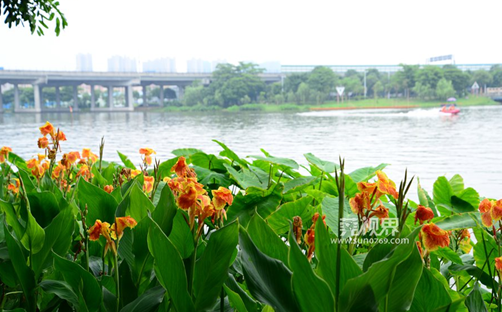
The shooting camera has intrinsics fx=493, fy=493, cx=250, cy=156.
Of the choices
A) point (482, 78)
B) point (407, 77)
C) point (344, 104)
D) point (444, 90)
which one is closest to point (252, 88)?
point (344, 104)

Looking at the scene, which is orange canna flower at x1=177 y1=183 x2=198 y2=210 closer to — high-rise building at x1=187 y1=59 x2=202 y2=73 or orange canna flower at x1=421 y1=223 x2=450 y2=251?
orange canna flower at x1=421 y1=223 x2=450 y2=251

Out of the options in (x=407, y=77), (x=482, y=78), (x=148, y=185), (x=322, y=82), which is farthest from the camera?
(x=482, y=78)

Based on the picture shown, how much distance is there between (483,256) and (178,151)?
31.2 inches

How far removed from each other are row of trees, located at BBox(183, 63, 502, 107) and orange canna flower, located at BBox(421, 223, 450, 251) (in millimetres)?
40881

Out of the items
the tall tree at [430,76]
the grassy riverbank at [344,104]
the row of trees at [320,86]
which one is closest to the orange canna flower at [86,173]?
→ the grassy riverbank at [344,104]

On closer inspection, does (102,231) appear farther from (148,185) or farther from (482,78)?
(482,78)

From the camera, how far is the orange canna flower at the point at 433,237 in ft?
1.72

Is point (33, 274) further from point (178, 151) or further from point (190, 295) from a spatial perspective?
point (178, 151)

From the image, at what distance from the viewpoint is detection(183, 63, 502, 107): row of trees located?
42031 mm

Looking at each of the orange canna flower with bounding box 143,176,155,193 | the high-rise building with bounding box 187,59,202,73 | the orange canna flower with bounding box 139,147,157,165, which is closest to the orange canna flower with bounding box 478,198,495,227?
the orange canna flower with bounding box 143,176,155,193

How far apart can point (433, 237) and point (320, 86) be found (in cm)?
4437

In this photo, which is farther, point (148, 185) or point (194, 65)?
point (194, 65)

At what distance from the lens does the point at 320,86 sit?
44.0 metres

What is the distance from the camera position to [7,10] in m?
2.23
